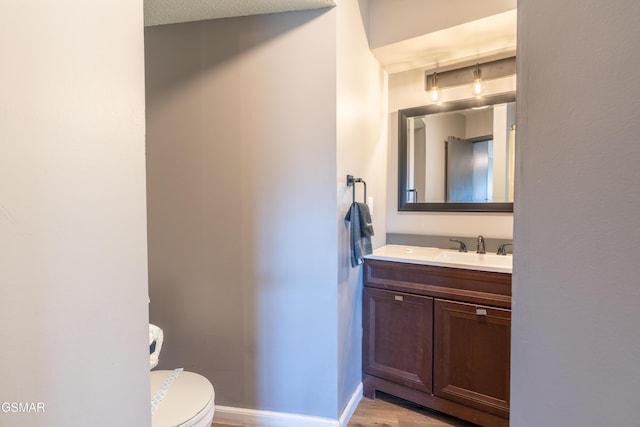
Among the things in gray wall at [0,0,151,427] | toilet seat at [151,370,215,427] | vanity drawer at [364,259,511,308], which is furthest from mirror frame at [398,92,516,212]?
gray wall at [0,0,151,427]

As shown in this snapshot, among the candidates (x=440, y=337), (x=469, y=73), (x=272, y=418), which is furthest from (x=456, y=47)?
(x=272, y=418)

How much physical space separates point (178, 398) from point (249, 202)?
92 cm

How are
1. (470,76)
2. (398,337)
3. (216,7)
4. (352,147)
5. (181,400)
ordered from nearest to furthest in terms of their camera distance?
(181,400) < (216,7) < (352,147) < (398,337) < (470,76)

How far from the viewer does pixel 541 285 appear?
0.59 metres

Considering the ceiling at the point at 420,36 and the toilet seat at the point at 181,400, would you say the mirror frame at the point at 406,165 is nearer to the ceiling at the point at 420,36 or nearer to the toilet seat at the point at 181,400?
the ceiling at the point at 420,36

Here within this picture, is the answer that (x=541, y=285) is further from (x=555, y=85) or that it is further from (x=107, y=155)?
(x=107, y=155)

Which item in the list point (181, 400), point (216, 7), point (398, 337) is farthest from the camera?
point (398, 337)

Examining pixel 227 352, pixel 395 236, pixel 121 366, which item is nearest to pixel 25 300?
pixel 121 366

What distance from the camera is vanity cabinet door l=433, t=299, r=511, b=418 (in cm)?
155

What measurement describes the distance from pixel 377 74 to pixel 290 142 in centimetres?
102

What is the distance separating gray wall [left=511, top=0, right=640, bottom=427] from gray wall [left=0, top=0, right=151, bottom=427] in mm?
830

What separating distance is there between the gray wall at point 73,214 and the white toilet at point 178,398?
16.2 inches

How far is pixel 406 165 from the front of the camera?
229 cm

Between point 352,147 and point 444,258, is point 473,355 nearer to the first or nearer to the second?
point 444,258
